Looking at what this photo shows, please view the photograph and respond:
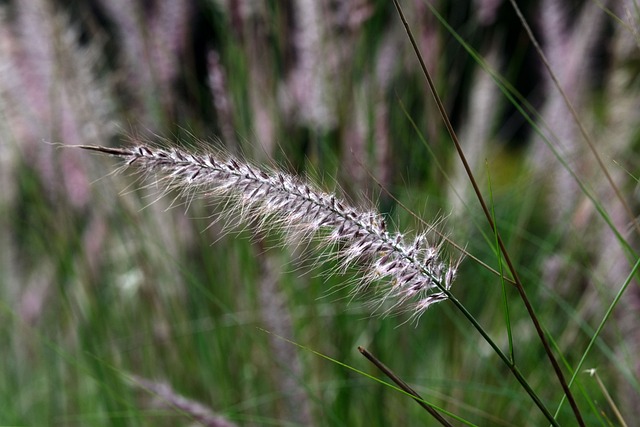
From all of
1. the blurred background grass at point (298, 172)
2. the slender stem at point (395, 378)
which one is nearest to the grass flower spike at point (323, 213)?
the slender stem at point (395, 378)

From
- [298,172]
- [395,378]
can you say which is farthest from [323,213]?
[298,172]

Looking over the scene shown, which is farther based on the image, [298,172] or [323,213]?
[298,172]

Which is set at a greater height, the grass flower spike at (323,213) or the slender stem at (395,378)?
the grass flower spike at (323,213)

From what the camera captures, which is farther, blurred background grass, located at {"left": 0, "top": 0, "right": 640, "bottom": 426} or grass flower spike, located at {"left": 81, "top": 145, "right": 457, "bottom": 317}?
blurred background grass, located at {"left": 0, "top": 0, "right": 640, "bottom": 426}

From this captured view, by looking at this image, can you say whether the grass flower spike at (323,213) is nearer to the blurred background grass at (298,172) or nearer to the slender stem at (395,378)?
the slender stem at (395,378)

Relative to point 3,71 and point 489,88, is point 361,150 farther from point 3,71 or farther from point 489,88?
point 3,71

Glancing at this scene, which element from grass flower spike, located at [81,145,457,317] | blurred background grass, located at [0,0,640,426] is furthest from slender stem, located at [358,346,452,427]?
blurred background grass, located at [0,0,640,426]

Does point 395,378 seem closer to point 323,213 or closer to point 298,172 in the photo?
→ point 323,213

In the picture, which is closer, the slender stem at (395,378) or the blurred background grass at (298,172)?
the slender stem at (395,378)

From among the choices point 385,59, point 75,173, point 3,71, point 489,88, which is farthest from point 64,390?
point 489,88

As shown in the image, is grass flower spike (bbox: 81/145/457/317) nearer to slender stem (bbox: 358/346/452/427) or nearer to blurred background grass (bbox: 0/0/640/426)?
slender stem (bbox: 358/346/452/427)

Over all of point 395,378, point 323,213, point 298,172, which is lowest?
point 298,172

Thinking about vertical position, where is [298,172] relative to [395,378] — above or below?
below
